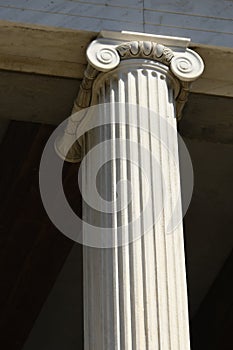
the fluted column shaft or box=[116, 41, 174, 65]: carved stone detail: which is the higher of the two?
box=[116, 41, 174, 65]: carved stone detail

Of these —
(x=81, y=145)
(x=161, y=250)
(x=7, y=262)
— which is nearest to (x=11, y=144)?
(x=7, y=262)

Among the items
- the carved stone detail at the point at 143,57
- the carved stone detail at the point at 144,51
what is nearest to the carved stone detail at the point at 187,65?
the carved stone detail at the point at 143,57

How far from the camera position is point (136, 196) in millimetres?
9180

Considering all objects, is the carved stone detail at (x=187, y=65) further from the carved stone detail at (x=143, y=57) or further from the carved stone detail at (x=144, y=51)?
the carved stone detail at (x=144, y=51)

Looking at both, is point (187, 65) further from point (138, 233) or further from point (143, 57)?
point (138, 233)

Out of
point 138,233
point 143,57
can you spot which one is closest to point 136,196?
point 138,233

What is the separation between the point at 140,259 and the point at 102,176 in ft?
3.38

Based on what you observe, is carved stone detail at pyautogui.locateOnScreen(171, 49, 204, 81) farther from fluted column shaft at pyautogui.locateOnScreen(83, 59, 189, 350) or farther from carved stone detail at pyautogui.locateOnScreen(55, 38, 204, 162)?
fluted column shaft at pyautogui.locateOnScreen(83, 59, 189, 350)

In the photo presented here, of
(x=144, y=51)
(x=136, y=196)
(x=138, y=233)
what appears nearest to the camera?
(x=138, y=233)

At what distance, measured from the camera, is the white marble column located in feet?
28.5

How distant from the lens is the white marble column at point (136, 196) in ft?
28.5

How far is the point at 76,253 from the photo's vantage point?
17.2m

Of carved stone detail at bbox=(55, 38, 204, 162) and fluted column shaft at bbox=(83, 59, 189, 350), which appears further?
carved stone detail at bbox=(55, 38, 204, 162)

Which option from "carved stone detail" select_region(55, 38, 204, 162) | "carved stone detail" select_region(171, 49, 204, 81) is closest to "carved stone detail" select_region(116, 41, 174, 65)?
"carved stone detail" select_region(55, 38, 204, 162)
